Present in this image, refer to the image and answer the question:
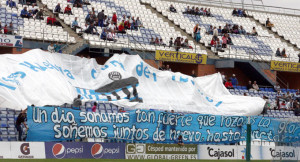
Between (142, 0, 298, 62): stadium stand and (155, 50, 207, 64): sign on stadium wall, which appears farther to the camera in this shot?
(142, 0, 298, 62): stadium stand

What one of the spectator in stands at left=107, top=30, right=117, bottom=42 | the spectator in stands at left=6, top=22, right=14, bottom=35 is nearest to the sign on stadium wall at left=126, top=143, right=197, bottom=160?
the spectator in stands at left=6, top=22, right=14, bottom=35

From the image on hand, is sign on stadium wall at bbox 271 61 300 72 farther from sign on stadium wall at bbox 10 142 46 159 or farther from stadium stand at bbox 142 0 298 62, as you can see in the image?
sign on stadium wall at bbox 10 142 46 159

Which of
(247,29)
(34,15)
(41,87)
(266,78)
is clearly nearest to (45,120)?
(41,87)

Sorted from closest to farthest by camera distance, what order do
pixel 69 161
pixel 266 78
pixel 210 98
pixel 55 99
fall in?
pixel 69 161, pixel 55 99, pixel 210 98, pixel 266 78

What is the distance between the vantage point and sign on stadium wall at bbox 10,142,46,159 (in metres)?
17.8

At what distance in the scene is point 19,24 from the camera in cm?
2839

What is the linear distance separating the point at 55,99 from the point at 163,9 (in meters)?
19.1

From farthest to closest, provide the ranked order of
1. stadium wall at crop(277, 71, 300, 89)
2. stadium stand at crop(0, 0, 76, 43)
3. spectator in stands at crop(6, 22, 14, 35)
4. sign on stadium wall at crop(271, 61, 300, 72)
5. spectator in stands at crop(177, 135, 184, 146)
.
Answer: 1. stadium wall at crop(277, 71, 300, 89)
2. sign on stadium wall at crop(271, 61, 300, 72)
3. stadium stand at crop(0, 0, 76, 43)
4. spectator in stands at crop(6, 22, 14, 35)
5. spectator in stands at crop(177, 135, 184, 146)

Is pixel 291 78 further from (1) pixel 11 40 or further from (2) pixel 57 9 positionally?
(1) pixel 11 40

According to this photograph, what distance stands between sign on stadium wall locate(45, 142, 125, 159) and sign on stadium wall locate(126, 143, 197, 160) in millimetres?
416

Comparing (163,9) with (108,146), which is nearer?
(108,146)

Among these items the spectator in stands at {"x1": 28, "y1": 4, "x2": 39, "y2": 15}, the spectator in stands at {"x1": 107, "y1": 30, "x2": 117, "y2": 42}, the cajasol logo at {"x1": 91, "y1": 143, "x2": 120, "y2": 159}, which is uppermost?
the spectator in stands at {"x1": 28, "y1": 4, "x2": 39, "y2": 15}

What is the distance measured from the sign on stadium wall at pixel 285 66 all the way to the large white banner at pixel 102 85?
25.2ft

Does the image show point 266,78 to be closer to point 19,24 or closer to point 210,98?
point 210,98
